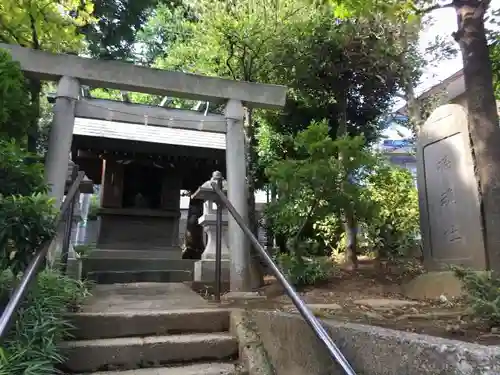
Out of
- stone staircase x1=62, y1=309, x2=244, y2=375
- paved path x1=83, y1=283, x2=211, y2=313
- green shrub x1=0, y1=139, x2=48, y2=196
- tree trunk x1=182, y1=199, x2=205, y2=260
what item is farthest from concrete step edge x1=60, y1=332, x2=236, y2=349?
tree trunk x1=182, y1=199, x2=205, y2=260

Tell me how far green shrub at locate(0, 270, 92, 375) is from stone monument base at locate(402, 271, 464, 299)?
3.91 m

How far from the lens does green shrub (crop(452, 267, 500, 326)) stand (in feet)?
8.17

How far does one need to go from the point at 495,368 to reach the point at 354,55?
31.7ft

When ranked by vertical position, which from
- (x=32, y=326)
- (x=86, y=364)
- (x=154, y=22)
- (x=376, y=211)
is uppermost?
(x=154, y=22)

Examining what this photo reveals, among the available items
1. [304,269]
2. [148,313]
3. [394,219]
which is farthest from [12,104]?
[394,219]

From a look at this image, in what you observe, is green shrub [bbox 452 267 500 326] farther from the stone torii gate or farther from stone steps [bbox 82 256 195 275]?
stone steps [bbox 82 256 195 275]

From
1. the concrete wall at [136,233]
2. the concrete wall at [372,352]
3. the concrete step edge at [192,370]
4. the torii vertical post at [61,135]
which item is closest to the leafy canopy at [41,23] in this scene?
the torii vertical post at [61,135]

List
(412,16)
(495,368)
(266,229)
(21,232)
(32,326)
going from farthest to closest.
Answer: (266,229)
(412,16)
(32,326)
(21,232)
(495,368)

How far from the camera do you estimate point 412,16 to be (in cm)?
457

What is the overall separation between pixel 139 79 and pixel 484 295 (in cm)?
452

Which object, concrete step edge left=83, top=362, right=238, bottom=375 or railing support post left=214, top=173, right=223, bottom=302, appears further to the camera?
railing support post left=214, top=173, right=223, bottom=302

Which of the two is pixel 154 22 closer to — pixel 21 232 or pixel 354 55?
pixel 354 55

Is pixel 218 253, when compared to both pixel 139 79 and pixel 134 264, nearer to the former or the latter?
pixel 139 79

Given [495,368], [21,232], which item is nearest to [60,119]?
[21,232]
